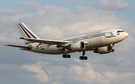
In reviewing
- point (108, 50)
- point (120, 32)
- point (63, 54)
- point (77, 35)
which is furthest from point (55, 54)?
point (120, 32)

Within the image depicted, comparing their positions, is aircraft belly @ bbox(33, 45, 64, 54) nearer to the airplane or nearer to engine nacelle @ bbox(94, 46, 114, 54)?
the airplane

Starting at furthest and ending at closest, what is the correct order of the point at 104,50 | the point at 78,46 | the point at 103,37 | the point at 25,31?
1. the point at 25,31
2. the point at 104,50
3. the point at 78,46
4. the point at 103,37

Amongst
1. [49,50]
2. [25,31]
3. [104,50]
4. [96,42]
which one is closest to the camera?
[96,42]

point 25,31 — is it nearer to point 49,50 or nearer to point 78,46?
point 49,50

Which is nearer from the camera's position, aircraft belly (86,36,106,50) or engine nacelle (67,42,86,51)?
aircraft belly (86,36,106,50)

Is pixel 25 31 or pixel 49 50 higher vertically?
pixel 25 31

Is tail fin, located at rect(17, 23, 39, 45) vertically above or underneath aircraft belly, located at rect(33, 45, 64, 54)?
above

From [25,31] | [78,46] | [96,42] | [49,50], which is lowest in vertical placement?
[49,50]

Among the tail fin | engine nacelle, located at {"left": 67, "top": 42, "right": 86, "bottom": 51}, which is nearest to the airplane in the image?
engine nacelle, located at {"left": 67, "top": 42, "right": 86, "bottom": 51}

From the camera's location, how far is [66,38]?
6366cm

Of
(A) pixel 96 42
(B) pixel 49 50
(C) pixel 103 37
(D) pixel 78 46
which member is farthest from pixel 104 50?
(B) pixel 49 50

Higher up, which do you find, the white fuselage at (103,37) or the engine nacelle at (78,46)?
the white fuselage at (103,37)

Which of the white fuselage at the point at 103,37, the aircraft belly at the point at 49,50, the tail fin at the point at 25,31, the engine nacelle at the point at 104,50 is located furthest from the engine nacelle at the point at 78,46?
the tail fin at the point at 25,31

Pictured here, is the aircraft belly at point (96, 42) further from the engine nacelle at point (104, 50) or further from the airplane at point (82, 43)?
the engine nacelle at point (104, 50)
